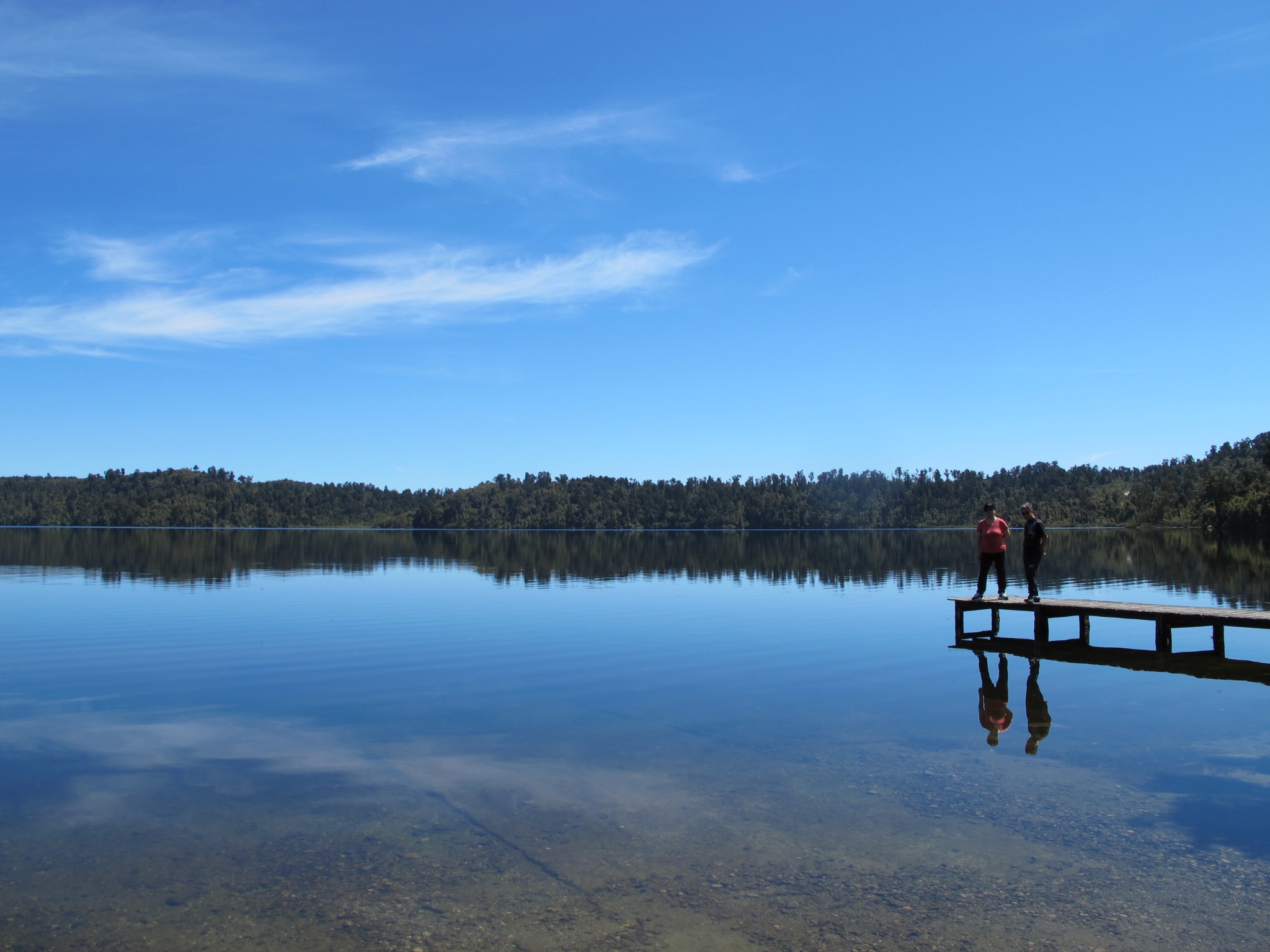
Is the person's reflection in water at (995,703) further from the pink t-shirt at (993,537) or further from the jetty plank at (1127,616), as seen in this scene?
the pink t-shirt at (993,537)

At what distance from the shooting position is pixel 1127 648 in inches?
1020

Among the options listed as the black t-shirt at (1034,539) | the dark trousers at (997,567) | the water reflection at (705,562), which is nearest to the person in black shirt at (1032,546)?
the black t-shirt at (1034,539)

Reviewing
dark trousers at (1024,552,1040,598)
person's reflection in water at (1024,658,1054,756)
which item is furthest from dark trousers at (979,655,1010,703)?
dark trousers at (1024,552,1040,598)

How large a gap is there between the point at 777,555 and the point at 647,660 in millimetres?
62659

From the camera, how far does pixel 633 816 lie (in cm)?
1147

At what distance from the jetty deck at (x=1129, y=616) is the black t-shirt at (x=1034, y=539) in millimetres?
1336

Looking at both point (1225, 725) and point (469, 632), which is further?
point (469, 632)

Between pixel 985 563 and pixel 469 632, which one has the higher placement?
pixel 985 563

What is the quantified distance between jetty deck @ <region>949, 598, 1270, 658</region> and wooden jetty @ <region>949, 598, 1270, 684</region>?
16mm

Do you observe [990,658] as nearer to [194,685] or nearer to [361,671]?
[361,671]

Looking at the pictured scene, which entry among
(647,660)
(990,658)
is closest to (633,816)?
(647,660)

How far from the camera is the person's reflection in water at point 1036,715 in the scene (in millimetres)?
15273

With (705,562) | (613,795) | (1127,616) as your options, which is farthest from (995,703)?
(705,562)

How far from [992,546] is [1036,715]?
952 centimetres
